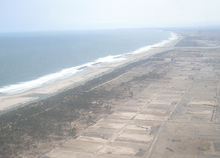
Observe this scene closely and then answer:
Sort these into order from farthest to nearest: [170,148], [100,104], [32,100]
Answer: [32,100]
[100,104]
[170,148]

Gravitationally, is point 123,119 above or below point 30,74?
below

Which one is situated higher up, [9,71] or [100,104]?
[9,71]

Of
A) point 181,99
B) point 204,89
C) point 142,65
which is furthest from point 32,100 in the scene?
point 142,65

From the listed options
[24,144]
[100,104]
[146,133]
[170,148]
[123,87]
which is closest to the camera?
[170,148]

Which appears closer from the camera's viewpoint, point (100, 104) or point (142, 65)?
point (100, 104)

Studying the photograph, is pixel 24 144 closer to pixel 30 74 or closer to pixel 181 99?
pixel 181 99

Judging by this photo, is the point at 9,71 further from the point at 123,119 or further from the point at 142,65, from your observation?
the point at 123,119

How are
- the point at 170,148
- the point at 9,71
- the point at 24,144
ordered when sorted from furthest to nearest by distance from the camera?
1. the point at 9,71
2. the point at 24,144
3. the point at 170,148

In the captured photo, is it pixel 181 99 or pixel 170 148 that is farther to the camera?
pixel 181 99

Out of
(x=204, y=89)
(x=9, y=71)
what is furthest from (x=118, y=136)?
(x=9, y=71)

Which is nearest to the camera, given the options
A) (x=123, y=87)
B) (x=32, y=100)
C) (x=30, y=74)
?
(x=32, y=100)
